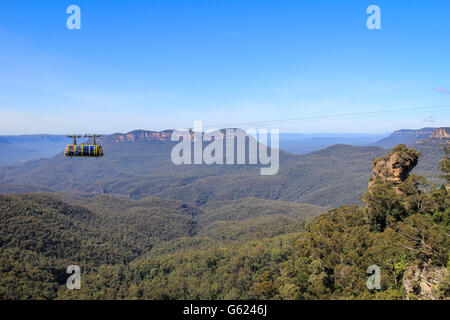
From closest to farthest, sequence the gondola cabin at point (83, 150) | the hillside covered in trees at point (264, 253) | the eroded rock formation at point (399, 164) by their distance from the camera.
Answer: the hillside covered in trees at point (264, 253), the gondola cabin at point (83, 150), the eroded rock formation at point (399, 164)

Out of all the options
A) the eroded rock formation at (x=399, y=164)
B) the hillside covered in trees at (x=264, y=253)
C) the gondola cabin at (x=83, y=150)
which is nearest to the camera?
the hillside covered in trees at (x=264, y=253)

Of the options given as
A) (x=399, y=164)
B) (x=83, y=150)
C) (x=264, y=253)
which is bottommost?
(x=264, y=253)

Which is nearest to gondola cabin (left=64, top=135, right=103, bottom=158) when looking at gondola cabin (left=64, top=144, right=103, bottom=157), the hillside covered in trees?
gondola cabin (left=64, top=144, right=103, bottom=157)

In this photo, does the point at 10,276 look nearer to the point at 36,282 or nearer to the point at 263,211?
the point at 36,282

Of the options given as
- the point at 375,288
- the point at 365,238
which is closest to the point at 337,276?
the point at 375,288

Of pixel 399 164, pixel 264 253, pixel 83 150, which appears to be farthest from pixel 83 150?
pixel 399 164

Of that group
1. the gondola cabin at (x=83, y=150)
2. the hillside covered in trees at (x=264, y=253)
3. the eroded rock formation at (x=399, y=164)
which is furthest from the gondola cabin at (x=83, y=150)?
the eroded rock formation at (x=399, y=164)

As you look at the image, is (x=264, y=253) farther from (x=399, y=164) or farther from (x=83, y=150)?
(x=83, y=150)

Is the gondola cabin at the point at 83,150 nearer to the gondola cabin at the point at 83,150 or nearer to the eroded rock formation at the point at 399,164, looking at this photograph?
the gondola cabin at the point at 83,150

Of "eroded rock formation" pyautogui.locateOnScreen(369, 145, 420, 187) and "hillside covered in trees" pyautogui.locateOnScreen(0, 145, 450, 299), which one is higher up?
"eroded rock formation" pyautogui.locateOnScreen(369, 145, 420, 187)

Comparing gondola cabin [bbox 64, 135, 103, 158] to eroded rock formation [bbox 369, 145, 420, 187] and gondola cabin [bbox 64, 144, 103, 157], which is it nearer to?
gondola cabin [bbox 64, 144, 103, 157]
